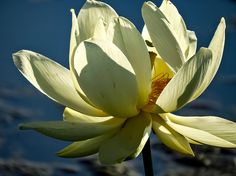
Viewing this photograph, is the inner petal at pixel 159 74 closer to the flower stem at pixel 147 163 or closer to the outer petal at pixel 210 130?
the outer petal at pixel 210 130

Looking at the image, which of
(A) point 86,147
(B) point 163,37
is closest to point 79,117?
(A) point 86,147

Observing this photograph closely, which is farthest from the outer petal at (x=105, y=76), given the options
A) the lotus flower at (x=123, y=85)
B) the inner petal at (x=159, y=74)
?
the inner petal at (x=159, y=74)

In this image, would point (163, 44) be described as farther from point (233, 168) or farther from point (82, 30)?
point (233, 168)

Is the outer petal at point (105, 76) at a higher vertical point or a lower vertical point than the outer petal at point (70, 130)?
higher

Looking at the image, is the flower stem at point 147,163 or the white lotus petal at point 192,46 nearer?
the flower stem at point 147,163

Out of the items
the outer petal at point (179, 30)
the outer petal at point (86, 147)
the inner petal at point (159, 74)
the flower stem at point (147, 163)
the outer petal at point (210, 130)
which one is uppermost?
the outer petal at point (179, 30)

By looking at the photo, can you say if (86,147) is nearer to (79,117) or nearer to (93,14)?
(79,117)

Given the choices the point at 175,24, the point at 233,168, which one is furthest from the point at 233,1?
the point at 175,24
